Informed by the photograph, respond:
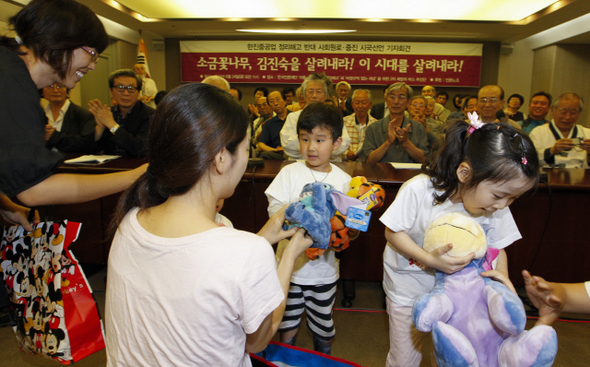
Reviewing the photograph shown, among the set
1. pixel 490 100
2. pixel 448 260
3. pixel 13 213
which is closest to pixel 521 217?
pixel 490 100

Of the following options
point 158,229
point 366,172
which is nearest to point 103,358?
point 158,229

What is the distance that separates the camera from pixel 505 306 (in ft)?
2.97

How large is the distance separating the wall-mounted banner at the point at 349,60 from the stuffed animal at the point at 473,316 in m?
7.02

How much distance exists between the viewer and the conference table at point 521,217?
89.3 inches

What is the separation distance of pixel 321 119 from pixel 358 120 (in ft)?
7.81

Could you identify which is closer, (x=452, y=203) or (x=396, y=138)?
(x=452, y=203)

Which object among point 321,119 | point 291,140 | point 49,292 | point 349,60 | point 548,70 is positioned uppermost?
point 349,60

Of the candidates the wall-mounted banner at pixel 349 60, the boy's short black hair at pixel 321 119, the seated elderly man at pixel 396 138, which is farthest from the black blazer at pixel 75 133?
the wall-mounted banner at pixel 349 60

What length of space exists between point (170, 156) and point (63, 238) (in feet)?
2.26

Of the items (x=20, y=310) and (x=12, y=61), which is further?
(x=20, y=310)

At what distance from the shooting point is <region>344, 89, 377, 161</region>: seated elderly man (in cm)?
371

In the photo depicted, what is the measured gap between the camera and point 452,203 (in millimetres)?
1214

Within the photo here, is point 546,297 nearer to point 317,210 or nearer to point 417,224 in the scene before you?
point 417,224

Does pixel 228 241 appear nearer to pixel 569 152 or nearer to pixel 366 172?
pixel 366 172
